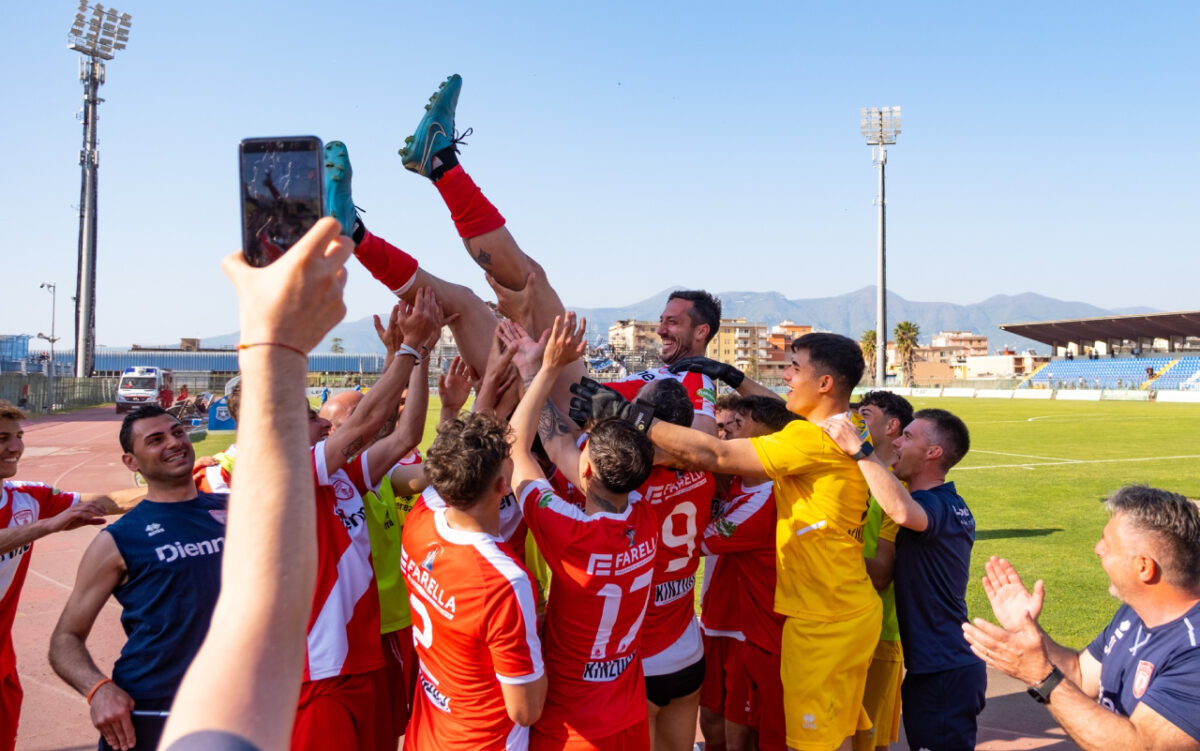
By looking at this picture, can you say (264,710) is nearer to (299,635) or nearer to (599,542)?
(299,635)

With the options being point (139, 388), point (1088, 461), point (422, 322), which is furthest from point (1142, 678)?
point (139, 388)

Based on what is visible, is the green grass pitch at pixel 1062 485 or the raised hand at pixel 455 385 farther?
the green grass pitch at pixel 1062 485

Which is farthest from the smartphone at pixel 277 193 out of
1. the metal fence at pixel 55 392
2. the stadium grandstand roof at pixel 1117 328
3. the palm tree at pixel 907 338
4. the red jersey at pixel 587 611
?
the palm tree at pixel 907 338

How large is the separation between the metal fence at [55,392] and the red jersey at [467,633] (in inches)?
1343

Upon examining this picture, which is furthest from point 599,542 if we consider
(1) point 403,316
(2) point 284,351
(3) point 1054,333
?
(3) point 1054,333

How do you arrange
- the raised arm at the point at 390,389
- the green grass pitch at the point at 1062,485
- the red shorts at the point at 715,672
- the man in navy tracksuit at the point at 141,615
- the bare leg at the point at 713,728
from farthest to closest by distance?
the green grass pitch at the point at 1062,485, the bare leg at the point at 713,728, the red shorts at the point at 715,672, the raised arm at the point at 390,389, the man in navy tracksuit at the point at 141,615

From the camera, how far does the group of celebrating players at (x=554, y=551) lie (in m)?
3.05

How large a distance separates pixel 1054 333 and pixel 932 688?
9437cm

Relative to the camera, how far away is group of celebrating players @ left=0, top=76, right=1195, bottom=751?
3053 millimetres

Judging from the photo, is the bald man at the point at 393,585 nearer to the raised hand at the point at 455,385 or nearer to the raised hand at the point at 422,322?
the raised hand at the point at 422,322

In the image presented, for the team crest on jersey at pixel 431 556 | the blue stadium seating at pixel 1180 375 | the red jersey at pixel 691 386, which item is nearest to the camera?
the team crest on jersey at pixel 431 556

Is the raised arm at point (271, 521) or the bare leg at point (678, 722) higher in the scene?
the raised arm at point (271, 521)

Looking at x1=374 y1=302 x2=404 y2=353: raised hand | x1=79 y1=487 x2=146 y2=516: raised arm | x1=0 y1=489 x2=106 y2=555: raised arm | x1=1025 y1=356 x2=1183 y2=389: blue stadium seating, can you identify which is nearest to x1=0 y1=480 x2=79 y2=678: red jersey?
x1=0 y1=489 x2=106 y2=555: raised arm

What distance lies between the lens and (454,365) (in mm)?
4551
